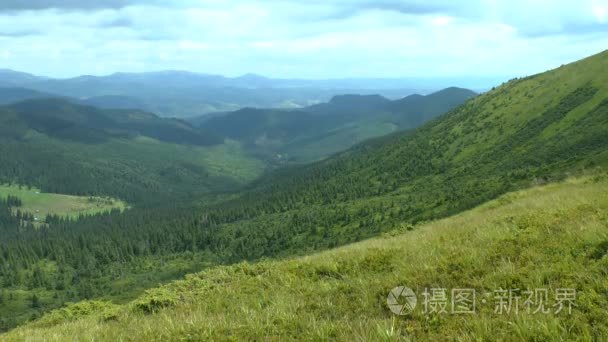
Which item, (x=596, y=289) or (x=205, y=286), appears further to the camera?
(x=205, y=286)

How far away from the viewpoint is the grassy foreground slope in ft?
26.1

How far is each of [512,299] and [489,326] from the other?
5.72 feet

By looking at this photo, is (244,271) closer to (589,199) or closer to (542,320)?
(542,320)

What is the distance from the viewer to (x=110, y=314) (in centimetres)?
1430

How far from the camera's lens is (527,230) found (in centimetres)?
1370

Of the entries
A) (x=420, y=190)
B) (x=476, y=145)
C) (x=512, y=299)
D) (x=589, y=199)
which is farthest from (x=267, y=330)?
(x=476, y=145)

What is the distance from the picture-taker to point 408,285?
1094 centimetres

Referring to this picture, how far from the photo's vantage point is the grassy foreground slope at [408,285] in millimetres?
7953

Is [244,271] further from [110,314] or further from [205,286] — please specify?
[110,314]

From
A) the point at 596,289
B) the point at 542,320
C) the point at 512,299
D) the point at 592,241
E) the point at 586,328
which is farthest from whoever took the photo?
the point at 592,241

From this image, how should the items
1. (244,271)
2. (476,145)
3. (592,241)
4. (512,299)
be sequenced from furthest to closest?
1. (476,145)
2. (244,271)
3. (592,241)
4. (512,299)

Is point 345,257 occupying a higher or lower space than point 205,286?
higher

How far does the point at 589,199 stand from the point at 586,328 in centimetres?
1320

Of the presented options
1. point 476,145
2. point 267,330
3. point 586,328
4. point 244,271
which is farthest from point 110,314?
point 476,145
